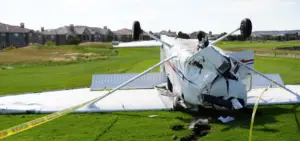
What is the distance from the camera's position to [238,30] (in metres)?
14.9

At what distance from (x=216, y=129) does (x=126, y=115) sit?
398cm

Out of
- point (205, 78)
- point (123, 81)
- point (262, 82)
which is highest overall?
point (205, 78)

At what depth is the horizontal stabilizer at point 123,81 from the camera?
1998 cm

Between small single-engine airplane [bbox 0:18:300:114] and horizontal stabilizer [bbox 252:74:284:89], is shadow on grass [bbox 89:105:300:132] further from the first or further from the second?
horizontal stabilizer [bbox 252:74:284:89]

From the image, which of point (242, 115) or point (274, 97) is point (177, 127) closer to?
point (242, 115)

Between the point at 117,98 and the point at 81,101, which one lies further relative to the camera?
the point at 117,98

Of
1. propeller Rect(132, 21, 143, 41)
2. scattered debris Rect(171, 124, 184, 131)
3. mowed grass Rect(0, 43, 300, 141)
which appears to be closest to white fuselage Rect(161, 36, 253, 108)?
mowed grass Rect(0, 43, 300, 141)

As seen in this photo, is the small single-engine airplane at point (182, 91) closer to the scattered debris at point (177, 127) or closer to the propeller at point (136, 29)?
the propeller at point (136, 29)

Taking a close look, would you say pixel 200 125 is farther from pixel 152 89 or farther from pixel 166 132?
pixel 152 89

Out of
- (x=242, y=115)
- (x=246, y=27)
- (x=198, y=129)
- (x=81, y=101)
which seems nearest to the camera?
(x=198, y=129)

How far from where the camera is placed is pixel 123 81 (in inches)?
789

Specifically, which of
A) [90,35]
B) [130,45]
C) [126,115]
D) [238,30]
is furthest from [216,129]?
[90,35]

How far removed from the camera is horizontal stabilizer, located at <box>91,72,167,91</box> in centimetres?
1998

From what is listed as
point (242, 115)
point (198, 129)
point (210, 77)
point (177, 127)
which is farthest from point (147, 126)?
point (242, 115)
